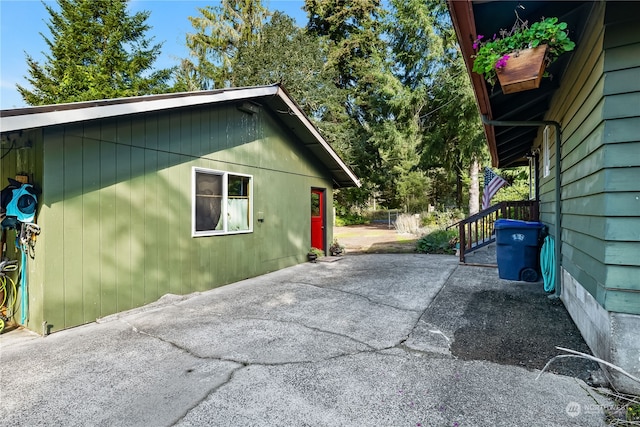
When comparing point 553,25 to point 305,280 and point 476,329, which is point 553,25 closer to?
point 476,329

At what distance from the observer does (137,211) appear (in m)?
4.45

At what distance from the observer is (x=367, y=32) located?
2158cm

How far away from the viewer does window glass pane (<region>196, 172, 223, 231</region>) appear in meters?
5.51

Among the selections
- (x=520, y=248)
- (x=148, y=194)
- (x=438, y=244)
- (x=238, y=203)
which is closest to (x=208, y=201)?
(x=238, y=203)

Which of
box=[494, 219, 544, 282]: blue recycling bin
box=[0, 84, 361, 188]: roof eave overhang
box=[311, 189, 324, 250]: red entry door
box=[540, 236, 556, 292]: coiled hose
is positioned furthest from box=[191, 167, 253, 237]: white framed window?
box=[540, 236, 556, 292]: coiled hose

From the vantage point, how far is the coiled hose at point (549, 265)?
454 centimetres

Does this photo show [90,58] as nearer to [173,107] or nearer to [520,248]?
[173,107]

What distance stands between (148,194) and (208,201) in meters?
1.20

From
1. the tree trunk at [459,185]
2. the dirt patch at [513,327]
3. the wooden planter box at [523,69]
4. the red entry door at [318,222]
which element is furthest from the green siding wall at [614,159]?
the tree trunk at [459,185]

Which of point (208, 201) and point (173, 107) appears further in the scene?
point (208, 201)

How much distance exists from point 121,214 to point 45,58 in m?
16.2

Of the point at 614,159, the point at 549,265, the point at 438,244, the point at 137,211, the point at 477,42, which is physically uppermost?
the point at 477,42

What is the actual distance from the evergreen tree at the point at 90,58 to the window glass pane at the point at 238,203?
1213 centimetres

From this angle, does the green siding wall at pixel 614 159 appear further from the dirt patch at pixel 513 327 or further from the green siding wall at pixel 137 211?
the green siding wall at pixel 137 211
